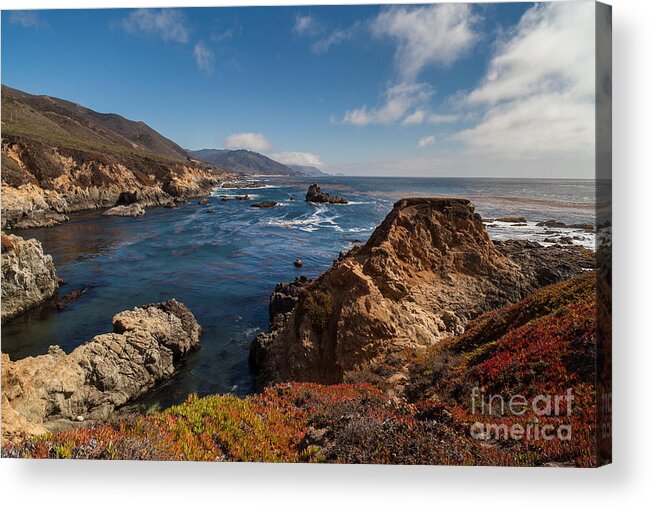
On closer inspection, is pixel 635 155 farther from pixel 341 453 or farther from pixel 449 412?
pixel 341 453

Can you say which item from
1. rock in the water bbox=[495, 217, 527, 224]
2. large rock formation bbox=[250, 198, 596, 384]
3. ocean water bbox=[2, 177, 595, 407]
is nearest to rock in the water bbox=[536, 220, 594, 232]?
ocean water bbox=[2, 177, 595, 407]

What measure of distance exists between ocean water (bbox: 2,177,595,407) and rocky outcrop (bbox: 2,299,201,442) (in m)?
0.72

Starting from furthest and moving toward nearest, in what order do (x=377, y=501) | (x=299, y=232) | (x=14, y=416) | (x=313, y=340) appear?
(x=299, y=232)
(x=313, y=340)
(x=14, y=416)
(x=377, y=501)

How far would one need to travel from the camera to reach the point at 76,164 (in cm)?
4216

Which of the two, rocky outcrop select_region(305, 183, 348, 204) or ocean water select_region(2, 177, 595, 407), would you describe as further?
rocky outcrop select_region(305, 183, 348, 204)

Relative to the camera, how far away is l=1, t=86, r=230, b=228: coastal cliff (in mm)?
22203

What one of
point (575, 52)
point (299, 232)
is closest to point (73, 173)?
point (299, 232)

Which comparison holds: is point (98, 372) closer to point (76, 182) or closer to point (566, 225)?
point (566, 225)

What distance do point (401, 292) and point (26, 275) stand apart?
51.2 feet

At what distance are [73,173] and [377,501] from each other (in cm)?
4920

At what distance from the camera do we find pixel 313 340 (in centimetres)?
909

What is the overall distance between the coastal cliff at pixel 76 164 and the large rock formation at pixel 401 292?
13587 mm

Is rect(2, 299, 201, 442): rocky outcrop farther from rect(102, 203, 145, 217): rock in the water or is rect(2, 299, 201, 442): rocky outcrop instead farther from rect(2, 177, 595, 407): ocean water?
rect(102, 203, 145, 217): rock in the water

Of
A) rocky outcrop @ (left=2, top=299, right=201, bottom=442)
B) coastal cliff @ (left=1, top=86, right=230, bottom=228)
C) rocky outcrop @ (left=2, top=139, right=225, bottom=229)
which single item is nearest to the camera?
rocky outcrop @ (left=2, top=299, right=201, bottom=442)
